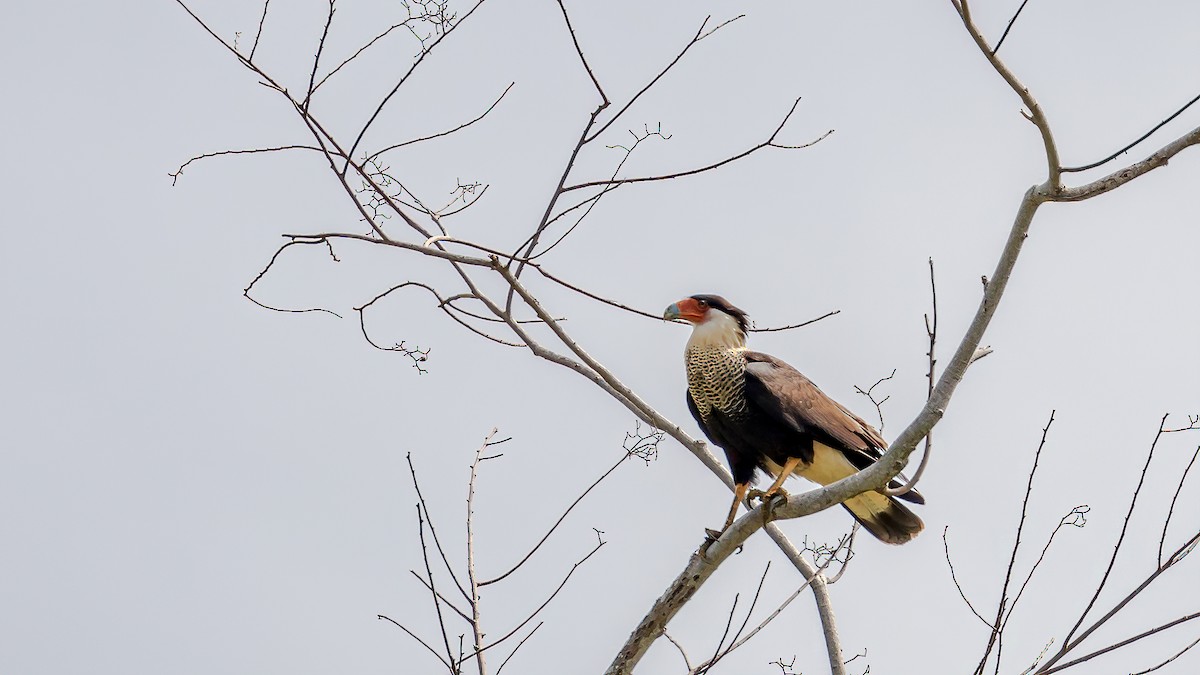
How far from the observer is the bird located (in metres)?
4.82

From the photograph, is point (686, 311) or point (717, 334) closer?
point (717, 334)

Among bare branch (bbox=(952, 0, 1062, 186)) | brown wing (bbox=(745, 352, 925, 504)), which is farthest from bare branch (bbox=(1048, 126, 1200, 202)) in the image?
brown wing (bbox=(745, 352, 925, 504))

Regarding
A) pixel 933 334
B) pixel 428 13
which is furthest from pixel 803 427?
pixel 428 13

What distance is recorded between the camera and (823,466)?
16.4 ft

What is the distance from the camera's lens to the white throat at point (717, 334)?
5.17 meters

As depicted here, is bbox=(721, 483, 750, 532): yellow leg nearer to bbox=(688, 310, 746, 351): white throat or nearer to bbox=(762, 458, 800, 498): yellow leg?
bbox=(762, 458, 800, 498): yellow leg

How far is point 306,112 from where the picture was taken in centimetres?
372

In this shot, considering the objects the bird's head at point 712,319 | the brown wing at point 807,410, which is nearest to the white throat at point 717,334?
the bird's head at point 712,319

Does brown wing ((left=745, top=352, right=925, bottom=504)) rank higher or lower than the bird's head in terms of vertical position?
lower

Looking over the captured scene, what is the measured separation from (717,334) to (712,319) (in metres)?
0.10

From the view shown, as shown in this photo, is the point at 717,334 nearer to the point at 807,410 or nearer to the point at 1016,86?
the point at 807,410

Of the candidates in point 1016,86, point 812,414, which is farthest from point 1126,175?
point 812,414

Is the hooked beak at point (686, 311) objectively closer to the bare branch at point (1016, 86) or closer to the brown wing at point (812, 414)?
the brown wing at point (812, 414)

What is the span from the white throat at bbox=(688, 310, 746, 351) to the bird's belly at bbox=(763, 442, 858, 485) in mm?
533
